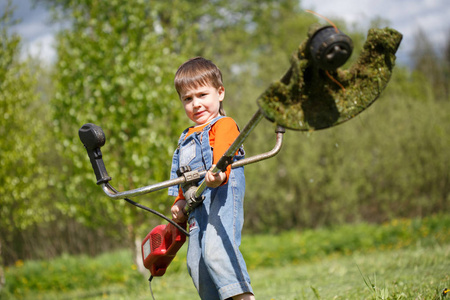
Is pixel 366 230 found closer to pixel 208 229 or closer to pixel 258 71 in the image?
pixel 258 71

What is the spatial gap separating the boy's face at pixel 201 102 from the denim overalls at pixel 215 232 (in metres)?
0.11

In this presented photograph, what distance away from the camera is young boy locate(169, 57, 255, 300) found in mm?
2381

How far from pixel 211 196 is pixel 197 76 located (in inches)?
27.8

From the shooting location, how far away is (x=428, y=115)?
12.8 meters

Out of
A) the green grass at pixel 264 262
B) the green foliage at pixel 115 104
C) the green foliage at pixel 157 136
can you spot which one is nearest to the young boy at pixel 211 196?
the green foliage at pixel 157 136

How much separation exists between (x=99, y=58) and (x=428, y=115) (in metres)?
9.60

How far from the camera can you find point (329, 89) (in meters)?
2.06

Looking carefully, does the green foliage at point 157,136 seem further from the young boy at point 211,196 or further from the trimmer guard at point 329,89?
the young boy at point 211,196

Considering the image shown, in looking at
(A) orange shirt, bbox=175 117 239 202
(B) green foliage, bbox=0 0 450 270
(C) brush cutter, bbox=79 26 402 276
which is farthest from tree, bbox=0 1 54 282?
(C) brush cutter, bbox=79 26 402 276

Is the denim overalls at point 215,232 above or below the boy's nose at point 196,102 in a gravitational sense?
below

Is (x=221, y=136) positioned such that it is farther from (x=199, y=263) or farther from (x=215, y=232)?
(x=199, y=263)

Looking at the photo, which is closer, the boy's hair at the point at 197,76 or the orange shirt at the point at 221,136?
the orange shirt at the point at 221,136

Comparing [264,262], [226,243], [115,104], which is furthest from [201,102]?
[264,262]

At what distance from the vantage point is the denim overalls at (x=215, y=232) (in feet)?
7.80
